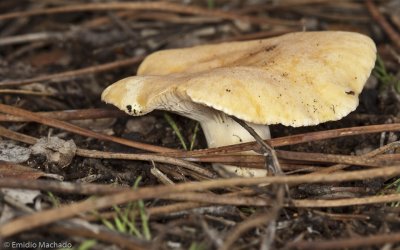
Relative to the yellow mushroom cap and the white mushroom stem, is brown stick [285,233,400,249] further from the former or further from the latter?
the white mushroom stem

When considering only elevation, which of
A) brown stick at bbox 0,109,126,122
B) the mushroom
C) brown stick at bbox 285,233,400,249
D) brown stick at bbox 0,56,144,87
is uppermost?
the mushroom

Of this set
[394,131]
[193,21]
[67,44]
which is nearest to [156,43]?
[193,21]

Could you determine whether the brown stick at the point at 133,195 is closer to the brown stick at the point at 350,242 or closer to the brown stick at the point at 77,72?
the brown stick at the point at 350,242

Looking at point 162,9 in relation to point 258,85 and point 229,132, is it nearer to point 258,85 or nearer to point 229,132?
point 229,132

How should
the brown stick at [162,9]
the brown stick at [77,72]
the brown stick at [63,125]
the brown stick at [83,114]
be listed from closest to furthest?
1. the brown stick at [63,125]
2. the brown stick at [83,114]
3. the brown stick at [77,72]
4. the brown stick at [162,9]

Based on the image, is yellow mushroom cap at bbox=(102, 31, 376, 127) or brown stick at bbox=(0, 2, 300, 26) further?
brown stick at bbox=(0, 2, 300, 26)

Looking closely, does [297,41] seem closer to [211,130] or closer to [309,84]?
[309,84]

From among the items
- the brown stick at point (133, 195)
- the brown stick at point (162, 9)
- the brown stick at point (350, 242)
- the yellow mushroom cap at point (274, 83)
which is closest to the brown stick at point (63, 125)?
the yellow mushroom cap at point (274, 83)

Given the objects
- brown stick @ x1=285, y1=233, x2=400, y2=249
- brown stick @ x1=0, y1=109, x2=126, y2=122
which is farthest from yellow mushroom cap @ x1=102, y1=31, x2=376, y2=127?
brown stick @ x1=285, y1=233, x2=400, y2=249

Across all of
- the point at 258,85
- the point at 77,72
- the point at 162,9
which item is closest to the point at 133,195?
the point at 258,85
